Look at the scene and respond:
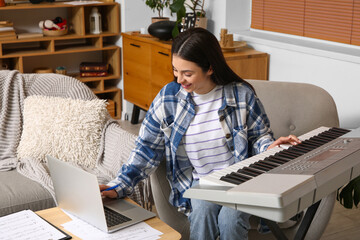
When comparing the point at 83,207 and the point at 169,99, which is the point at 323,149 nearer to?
the point at 169,99

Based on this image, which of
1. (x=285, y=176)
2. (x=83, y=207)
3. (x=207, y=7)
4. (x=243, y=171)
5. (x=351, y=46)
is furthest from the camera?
(x=207, y=7)

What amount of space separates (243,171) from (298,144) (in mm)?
314

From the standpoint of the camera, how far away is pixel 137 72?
4723 millimetres

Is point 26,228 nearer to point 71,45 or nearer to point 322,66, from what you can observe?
point 322,66

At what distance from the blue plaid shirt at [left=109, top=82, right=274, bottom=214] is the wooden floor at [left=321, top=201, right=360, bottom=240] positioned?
1.08m

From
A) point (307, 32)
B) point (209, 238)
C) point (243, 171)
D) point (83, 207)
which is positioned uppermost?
point (307, 32)

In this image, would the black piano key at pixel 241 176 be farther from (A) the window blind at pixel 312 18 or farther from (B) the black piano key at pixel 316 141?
(A) the window blind at pixel 312 18

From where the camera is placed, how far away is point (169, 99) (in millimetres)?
2053

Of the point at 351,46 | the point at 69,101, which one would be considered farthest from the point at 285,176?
the point at 351,46

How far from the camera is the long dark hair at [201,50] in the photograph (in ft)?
6.31

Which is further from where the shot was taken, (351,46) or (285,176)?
(351,46)

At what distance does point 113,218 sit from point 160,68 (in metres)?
2.67

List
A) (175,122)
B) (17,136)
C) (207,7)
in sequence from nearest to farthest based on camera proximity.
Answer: (175,122) → (17,136) → (207,7)

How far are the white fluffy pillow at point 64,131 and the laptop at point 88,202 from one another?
0.98m
